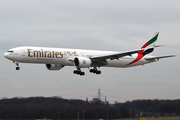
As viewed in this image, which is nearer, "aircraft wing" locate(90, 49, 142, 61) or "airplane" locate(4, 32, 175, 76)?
"airplane" locate(4, 32, 175, 76)

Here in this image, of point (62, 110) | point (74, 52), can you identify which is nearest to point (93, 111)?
point (62, 110)

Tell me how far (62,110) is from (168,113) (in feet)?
82.2

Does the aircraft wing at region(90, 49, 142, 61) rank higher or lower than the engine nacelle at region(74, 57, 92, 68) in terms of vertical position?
higher

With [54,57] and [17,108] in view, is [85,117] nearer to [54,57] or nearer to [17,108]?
[17,108]

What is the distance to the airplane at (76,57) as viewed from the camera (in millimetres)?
50062

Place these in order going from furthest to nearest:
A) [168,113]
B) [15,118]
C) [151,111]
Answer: [151,111], [168,113], [15,118]

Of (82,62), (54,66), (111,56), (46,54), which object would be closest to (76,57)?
(82,62)

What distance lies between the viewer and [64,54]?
173 feet

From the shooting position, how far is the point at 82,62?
171 ft

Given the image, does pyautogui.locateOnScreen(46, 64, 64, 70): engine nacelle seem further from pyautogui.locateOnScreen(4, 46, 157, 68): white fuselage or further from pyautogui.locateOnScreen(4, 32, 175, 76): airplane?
pyautogui.locateOnScreen(4, 46, 157, 68): white fuselage

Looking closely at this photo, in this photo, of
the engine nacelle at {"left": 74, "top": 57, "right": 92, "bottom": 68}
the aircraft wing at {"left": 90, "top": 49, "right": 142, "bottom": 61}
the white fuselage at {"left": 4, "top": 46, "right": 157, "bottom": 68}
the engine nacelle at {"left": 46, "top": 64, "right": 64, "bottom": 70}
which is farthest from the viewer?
the engine nacelle at {"left": 46, "top": 64, "right": 64, "bottom": 70}

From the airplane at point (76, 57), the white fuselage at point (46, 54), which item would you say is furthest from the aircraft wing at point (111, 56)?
the white fuselage at point (46, 54)

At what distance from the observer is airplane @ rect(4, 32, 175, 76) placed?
1971 inches

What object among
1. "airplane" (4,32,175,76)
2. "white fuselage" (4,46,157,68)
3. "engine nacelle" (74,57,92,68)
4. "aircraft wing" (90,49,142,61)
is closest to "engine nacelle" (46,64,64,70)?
"airplane" (4,32,175,76)
